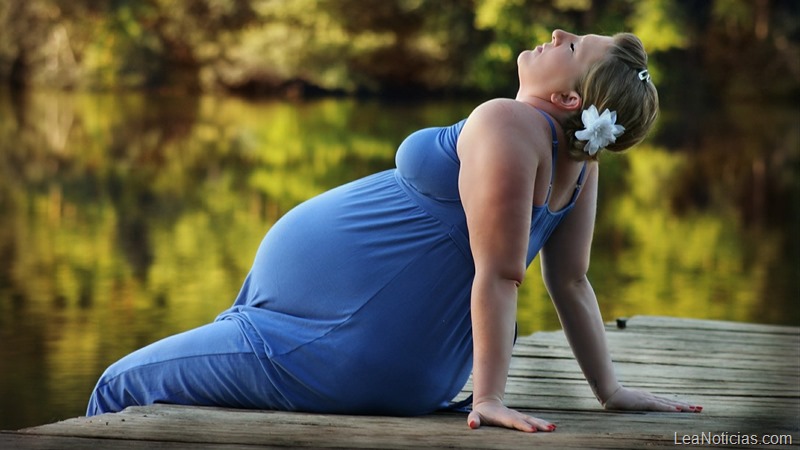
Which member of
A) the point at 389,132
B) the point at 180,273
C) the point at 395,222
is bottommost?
the point at 395,222

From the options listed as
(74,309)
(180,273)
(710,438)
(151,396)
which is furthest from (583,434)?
(180,273)

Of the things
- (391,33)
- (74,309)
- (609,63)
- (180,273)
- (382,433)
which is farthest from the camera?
(391,33)

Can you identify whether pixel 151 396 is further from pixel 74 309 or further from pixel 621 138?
pixel 74 309

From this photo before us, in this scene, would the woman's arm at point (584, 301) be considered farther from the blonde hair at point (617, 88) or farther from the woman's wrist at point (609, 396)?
the blonde hair at point (617, 88)

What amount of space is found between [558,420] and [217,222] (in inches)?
359

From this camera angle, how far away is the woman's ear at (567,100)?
2287 mm

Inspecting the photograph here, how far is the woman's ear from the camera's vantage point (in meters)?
2.29

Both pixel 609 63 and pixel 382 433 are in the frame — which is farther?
pixel 609 63

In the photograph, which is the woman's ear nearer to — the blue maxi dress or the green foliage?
the blue maxi dress

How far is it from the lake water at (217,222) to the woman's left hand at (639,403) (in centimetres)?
321

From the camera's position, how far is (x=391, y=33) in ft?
99.4

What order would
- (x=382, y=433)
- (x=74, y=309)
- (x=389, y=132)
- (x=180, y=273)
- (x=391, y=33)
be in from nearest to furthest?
(x=382, y=433) → (x=74, y=309) → (x=180, y=273) → (x=389, y=132) → (x=391, y=33)

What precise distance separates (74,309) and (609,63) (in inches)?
232

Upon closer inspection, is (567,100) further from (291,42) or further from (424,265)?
(291,42)
